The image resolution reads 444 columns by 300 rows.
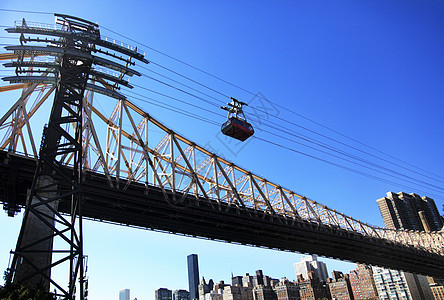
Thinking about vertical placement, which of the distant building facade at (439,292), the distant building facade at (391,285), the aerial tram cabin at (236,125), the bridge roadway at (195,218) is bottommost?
the distant building facade at (439,292)

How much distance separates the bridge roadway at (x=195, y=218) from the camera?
30562 millimetres

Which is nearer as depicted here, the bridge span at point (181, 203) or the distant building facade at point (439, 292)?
the bridge span at point (181, 203)

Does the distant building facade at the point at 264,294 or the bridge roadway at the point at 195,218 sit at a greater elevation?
→ the bridge roadway at the point at 195,218

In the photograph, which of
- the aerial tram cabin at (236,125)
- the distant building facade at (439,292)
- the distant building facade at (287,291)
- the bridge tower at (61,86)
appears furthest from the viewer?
the distant building facade at (287,291)

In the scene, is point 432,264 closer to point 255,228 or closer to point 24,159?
point 255,228

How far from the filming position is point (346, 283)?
187125 millimetres

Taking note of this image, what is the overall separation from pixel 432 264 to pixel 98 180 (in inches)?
4081

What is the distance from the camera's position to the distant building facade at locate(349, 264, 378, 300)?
546ft

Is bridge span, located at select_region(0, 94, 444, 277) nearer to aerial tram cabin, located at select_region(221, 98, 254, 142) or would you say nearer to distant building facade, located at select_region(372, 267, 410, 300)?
aerial tram cabin, located at select_region(221, 98, 254, 142)

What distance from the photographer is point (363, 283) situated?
17138 centimetres

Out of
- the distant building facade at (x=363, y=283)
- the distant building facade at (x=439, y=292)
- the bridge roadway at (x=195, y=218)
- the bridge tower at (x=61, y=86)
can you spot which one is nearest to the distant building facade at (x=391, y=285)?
the distant building facade at (x=363, y=283)

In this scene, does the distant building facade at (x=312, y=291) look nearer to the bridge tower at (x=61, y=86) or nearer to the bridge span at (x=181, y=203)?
the bridge span at (x=181, y=203)

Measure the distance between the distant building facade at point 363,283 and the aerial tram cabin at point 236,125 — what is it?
15946 cm

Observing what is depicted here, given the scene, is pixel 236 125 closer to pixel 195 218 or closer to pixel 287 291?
pixel 195 218
